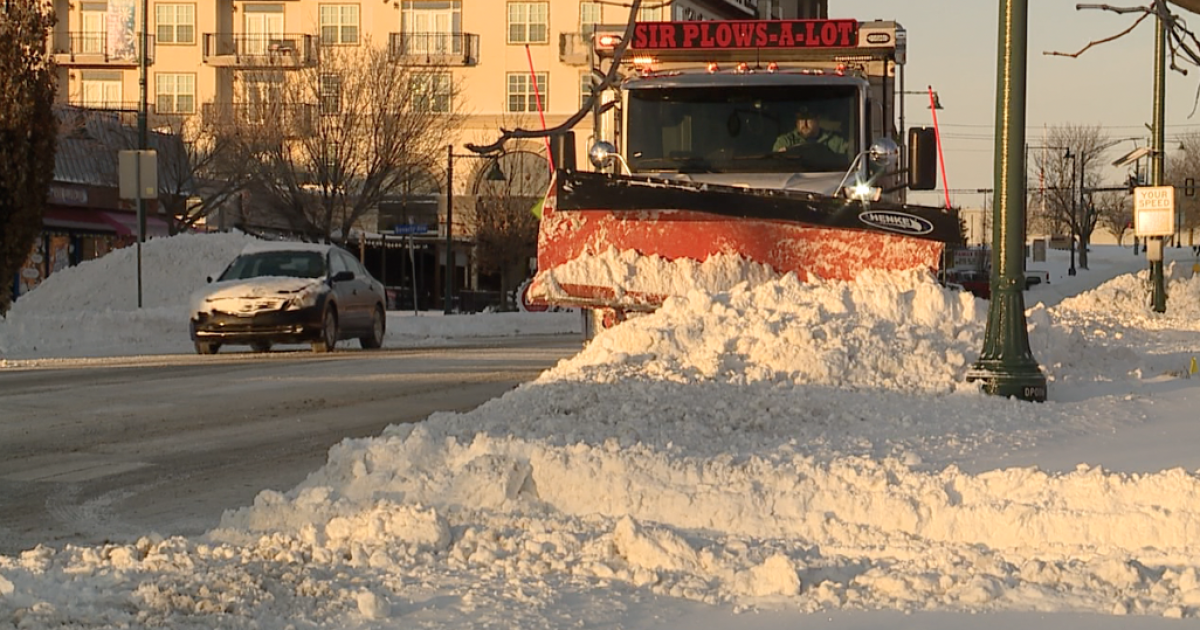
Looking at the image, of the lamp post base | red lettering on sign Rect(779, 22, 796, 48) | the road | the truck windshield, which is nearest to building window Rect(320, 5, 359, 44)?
the road

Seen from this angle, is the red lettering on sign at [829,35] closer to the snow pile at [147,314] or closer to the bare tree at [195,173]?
the snow pile at [147,314]

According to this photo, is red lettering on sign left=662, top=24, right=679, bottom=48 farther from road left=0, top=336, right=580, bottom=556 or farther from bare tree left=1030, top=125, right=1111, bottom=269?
bare tree left=1030, top=125, right=1111, bottom=269

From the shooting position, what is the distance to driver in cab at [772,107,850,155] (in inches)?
589

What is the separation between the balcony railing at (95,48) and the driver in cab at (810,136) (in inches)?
2298

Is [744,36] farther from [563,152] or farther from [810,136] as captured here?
[563,152]

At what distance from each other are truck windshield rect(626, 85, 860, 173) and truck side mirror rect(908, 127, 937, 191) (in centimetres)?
72

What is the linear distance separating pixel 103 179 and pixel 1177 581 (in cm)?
4850

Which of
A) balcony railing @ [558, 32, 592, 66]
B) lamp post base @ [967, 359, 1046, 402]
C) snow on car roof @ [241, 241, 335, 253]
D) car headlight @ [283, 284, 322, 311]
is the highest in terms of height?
balcony railing @ [558, 32, 592, 66]

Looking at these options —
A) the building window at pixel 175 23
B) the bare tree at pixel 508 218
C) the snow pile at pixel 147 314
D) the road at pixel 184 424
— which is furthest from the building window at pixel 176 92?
the road at pixel 184 424

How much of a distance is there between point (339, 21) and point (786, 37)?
2199 inches

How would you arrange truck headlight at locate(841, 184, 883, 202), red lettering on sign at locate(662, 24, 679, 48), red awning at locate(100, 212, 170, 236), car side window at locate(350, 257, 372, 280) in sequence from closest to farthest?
truck headlight at locate(841, 184, 883, 202) → red lettering on sign at locate(662, 24, 679, 48) → car side window at locate(350, 257, 372, 280) → red awning at locate(100, 212, 170, 236)

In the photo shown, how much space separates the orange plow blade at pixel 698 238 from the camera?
13547mm

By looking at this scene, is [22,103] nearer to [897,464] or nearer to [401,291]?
[897,464]

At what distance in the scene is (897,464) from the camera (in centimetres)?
839
